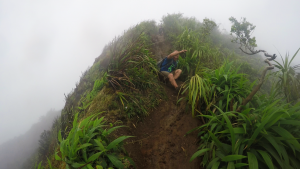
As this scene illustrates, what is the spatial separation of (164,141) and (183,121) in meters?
0.53

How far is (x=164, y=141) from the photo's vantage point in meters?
2.29

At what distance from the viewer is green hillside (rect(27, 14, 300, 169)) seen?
1.46m

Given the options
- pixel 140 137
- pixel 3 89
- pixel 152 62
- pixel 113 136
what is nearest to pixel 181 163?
pixel 140 137

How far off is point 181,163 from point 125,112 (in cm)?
131

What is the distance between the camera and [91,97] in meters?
3.04

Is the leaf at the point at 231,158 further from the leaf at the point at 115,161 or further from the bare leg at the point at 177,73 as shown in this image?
the bare leg at the point at 177,73

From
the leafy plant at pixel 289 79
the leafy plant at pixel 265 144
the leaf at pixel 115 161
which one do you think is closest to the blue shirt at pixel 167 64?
the leafy plant at pixel 289 79

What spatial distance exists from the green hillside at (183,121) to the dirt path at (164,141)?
12mm

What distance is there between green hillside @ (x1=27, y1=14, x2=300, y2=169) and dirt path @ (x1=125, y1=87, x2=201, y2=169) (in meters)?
0.01

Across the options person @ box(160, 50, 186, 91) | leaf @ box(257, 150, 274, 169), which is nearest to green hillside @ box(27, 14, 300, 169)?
leaf @ box(257, 150, 274, 169)

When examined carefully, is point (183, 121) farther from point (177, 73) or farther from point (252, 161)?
point (177, 73)

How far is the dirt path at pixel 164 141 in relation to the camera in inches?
78.6

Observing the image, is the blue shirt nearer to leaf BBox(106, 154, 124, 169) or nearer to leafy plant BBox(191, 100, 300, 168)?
leafy plant BBox(191, 100, 300, 168)

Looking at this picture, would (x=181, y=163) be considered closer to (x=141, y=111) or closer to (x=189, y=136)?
(x=189, y=136)
